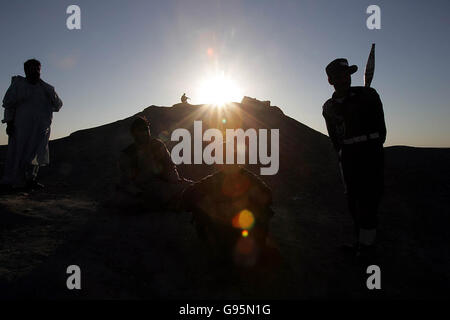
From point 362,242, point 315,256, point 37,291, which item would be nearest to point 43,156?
point 37,291

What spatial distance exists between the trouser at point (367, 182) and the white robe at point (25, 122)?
6943 millimetres

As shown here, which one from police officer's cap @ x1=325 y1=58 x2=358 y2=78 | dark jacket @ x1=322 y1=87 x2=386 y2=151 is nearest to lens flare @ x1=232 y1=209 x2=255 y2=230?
dark jacket @ x1=322 y1=87 x2=386 y2=151

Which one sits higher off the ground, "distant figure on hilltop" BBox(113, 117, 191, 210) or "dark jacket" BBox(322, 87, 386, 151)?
"dark jacket" BBox(322, 87, 386, 151)

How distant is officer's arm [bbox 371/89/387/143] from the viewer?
3626 millimetres

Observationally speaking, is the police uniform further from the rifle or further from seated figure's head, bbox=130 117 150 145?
seated figure's head, bbox=130 117 150 145

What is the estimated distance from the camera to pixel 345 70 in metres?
3.68

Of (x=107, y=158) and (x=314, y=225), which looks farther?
(x=107, y=158)

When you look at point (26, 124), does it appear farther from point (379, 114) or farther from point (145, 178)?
point (379, 114)

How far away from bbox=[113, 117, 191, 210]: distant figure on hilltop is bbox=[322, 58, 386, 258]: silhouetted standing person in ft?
9.70

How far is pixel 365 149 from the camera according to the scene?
3662 mm

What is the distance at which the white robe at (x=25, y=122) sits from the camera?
7.15 m

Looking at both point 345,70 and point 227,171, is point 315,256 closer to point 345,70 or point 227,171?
point 227,171
